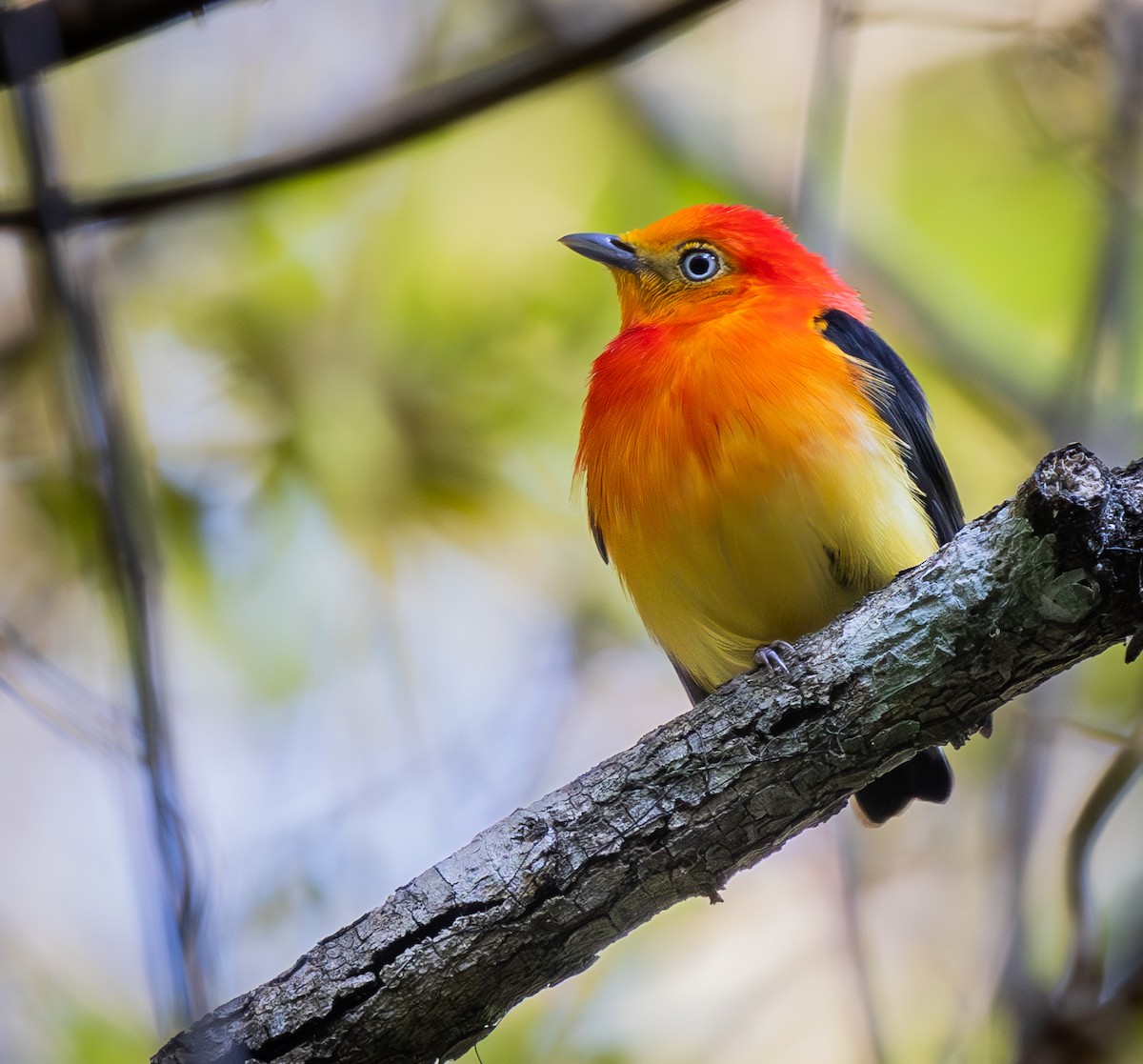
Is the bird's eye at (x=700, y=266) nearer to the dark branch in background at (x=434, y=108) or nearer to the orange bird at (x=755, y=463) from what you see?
the orange bird at (x=755, y=463)

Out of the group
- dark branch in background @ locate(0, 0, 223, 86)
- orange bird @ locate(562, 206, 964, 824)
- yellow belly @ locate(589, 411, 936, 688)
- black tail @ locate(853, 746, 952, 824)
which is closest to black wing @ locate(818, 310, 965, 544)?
orange bird @ locate(562, 206, 964, 824)

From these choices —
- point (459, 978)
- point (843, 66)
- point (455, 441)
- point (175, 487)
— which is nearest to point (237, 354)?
point (175, 487)

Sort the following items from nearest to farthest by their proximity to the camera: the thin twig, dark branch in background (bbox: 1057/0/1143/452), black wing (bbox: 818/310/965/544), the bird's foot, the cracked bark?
the cracked bark
the bird's foot
the thin twig
black wing (bbox: 818/310/965/544)
dark branch in background (bbox: 1057/0/1143/452)

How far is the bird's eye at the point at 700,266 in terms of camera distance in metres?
4.82

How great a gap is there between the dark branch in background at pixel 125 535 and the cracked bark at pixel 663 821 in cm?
112

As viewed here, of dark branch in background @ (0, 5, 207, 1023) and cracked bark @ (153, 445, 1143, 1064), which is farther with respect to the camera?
cracked bark @ (153, 445, 1143, 1064)

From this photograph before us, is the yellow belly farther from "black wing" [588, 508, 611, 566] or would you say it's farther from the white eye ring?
the white eye ring

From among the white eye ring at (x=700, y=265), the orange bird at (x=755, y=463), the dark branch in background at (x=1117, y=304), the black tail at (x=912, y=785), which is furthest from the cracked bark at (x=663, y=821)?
the dark branch in background at (x=1117, y=304)

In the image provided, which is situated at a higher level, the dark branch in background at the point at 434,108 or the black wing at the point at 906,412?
the dark branch in background at the point at 434,108

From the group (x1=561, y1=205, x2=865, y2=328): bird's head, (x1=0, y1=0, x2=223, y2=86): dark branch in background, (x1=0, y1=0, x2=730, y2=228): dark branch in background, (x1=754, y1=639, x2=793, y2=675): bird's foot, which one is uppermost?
(x1=0, y1=0, x2=730, y2=228): dark branch in background

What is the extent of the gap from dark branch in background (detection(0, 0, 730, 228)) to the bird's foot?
244 cm

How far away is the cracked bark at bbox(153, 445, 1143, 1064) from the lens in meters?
3.08

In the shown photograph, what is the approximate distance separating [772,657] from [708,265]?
2.02 metres

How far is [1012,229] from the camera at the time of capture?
6.31 metres
